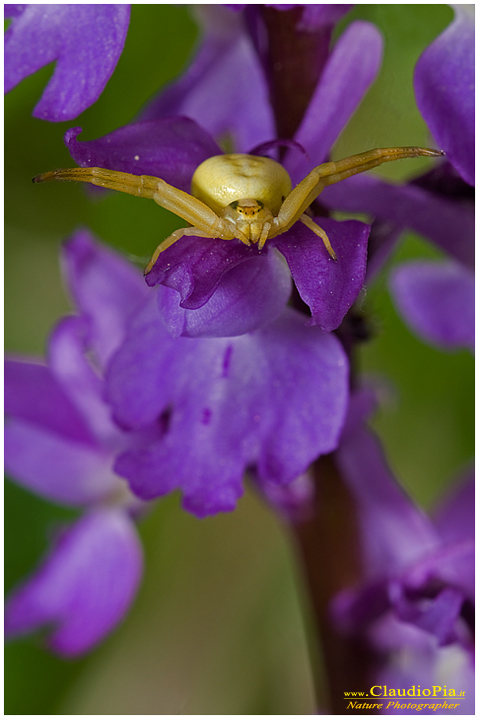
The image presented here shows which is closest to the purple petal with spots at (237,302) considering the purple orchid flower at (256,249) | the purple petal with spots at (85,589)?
the purple orchid flower at (256,249)

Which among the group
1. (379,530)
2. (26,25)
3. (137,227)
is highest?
(26,25)

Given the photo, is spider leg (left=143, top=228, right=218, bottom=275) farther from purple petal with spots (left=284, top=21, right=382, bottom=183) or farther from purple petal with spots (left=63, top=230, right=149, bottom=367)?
purple petal with spots (left=63, top=230, right=149, bottom=367)

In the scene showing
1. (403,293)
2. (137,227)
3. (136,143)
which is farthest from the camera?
(403,293)

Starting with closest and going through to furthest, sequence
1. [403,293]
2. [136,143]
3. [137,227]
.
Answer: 1. [136,143]
2. [137,227]
3. [403,293]

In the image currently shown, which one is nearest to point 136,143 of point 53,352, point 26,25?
point 26,25

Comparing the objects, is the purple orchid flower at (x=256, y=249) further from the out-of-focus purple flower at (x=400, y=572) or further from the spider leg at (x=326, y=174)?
the out-of-focus purple flower at (x=400, y=572)

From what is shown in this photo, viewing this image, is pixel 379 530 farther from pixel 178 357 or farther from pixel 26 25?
pixel 26 25
